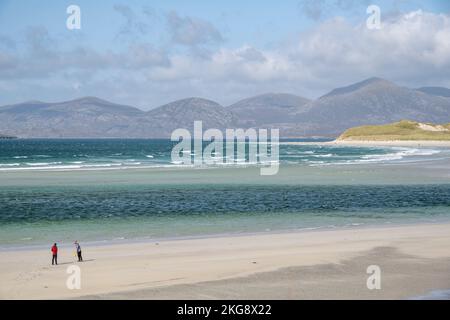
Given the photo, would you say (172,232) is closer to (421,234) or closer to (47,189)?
(421,234)

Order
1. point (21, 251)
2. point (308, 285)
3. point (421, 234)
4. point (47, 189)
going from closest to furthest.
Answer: point (308, 285) < point (21, 251) < point (421, 234) < point (47, 189)

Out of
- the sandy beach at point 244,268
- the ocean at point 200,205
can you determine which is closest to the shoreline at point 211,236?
the ocean at point 200,205

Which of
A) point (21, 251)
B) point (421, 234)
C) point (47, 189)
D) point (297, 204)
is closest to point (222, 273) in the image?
point (21, 251)

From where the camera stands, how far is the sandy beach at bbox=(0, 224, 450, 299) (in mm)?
17438

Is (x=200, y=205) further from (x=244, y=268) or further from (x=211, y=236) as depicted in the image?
(x=244, y=268)

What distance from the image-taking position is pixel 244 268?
66.9 ft

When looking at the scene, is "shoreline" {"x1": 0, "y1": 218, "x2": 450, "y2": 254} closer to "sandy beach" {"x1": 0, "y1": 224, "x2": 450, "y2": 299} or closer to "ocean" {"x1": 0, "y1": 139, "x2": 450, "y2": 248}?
"ocean" {"x1": 0, "y1": 139, "x2": 450, "y2": 248}

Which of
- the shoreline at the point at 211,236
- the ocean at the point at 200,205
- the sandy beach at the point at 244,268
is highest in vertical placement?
the ocean at the point at 200,205

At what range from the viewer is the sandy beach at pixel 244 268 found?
17438 mm

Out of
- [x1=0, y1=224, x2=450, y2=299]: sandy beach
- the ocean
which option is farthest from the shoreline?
[x1=0, y1=224, x2=450, y2=299]: sandy beach

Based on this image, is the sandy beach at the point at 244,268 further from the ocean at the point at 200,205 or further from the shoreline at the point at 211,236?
the ocean at the point at 200,205

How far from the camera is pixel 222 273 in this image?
1967 centimetres
